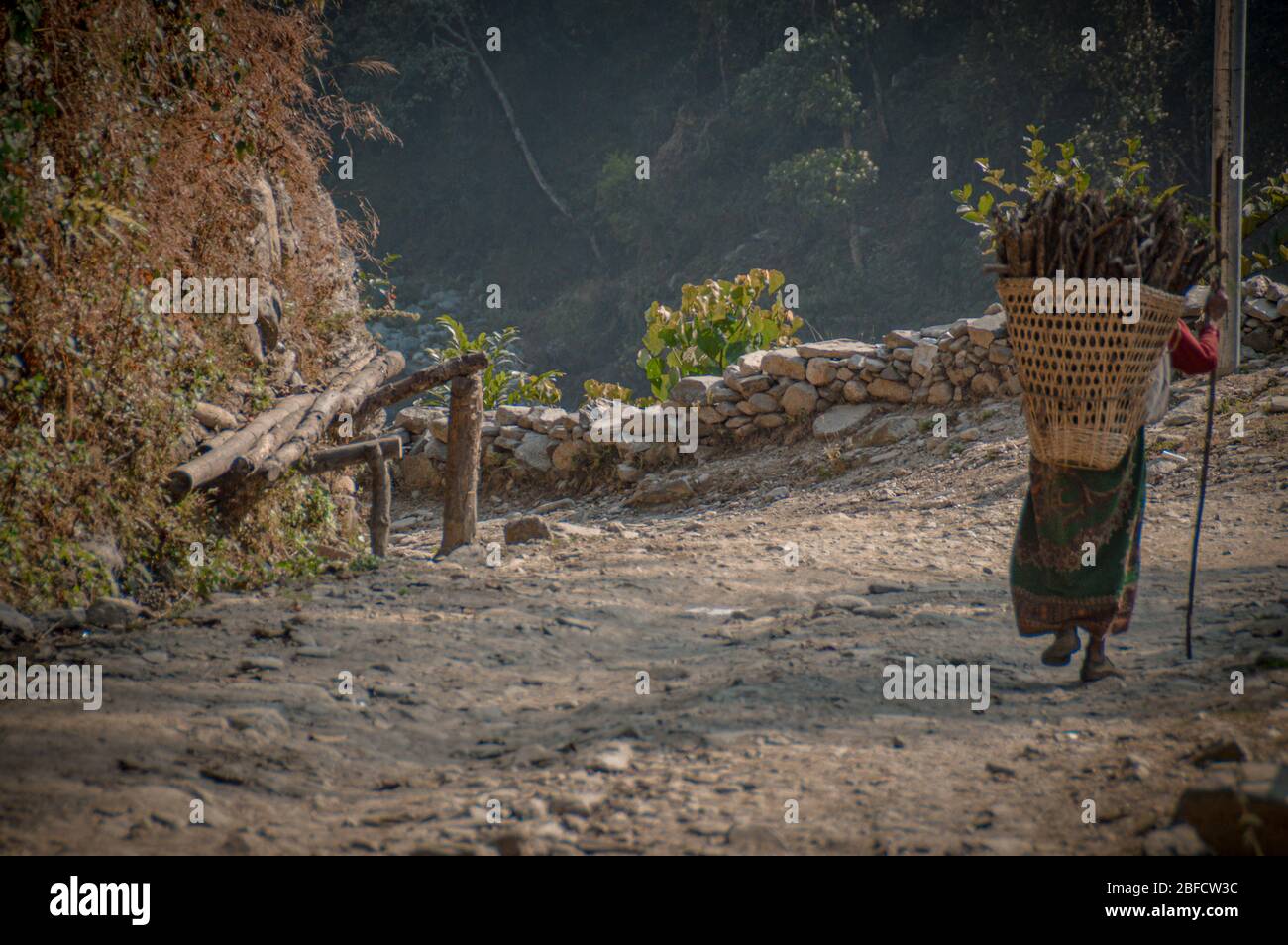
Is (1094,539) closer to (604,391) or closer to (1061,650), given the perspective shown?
(1061,650)

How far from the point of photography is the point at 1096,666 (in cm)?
347

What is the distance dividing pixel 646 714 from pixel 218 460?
2.93m

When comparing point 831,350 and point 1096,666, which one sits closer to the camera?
point 1096,666

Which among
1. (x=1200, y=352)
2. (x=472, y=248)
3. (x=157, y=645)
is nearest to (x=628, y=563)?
(x=157, y=645)

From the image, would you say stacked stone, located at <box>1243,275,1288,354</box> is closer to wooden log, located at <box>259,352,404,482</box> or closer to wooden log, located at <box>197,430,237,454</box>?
wooden log, located at <box>259,352,404,482</box>

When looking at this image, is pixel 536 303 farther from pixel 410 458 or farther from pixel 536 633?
pixel 536 633

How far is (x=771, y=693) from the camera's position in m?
3.37

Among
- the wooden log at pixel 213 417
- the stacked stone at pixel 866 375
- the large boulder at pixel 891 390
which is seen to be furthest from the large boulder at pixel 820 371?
the wooden log at pixel 213 417

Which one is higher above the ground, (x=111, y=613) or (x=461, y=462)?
(x=461, y=462)

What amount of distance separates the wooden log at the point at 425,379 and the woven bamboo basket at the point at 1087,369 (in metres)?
3.95

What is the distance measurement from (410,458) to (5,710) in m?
7.88

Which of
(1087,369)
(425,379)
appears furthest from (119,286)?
(1087,369)

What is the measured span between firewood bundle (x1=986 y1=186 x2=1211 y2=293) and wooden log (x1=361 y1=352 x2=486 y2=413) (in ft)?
12.7

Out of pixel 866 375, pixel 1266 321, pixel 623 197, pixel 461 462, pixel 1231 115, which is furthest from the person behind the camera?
pixel 623 197
